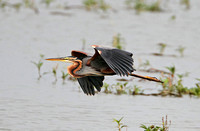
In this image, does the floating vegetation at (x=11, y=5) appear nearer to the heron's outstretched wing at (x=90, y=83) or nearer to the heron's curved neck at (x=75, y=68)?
the heron's outstretched wing at (x=90, y=83)

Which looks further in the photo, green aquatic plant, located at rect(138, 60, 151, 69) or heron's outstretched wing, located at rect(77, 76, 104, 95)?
green aquatic plant, located at rect(138, 60, 151, 69)

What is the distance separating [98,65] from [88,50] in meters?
4.37

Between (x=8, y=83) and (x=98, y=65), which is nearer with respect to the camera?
(x=98, y=65)

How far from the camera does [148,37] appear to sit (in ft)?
39.3

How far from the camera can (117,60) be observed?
5758 mm

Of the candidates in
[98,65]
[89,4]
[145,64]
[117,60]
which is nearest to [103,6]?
[89,4]

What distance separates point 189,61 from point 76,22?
396cm

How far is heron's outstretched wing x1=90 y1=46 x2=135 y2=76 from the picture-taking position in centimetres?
562

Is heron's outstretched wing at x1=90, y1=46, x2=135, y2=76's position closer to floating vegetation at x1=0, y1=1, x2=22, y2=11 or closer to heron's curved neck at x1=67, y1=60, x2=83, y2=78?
heron's curved neck at x1=67, y1=60, x2=83, y2=78

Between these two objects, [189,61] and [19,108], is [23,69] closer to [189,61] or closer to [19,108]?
[19,108]

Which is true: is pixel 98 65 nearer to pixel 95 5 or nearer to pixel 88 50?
pixel 88 50

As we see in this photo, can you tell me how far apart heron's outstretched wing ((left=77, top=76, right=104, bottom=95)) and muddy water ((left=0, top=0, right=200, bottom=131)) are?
13.0 inches

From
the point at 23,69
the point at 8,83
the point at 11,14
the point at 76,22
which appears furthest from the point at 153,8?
the point at 8,83

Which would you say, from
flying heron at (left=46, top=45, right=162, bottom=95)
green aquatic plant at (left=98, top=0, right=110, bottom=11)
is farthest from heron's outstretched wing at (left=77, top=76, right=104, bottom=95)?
green aquatic plant at (left=98, top=0, right=110, bottom=11)
